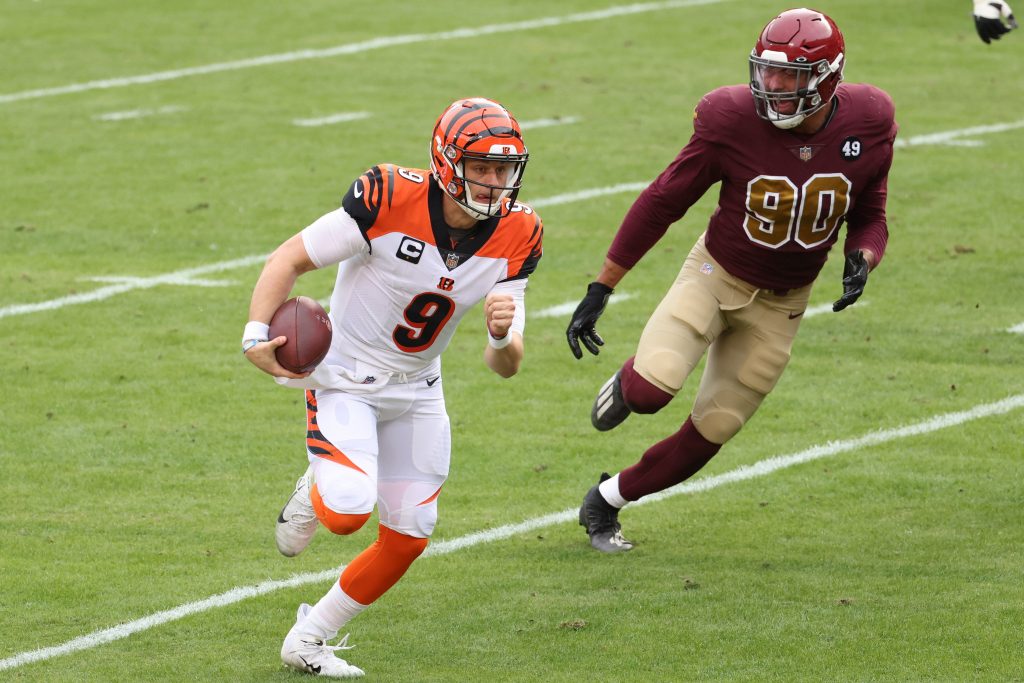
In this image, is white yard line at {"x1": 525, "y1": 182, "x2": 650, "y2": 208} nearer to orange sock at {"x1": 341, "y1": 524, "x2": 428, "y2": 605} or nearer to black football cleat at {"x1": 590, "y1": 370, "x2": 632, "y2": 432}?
black football cleat at {"x1": 590, "y1": 370, "x2": 632, "y2": 432}

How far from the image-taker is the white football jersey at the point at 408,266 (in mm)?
5559

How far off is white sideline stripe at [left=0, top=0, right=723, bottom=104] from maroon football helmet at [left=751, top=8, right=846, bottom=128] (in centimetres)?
1098

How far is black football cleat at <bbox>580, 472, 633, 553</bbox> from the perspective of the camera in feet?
22.6

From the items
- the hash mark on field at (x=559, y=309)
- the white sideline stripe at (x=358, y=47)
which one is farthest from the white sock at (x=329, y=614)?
the white sideline stripe at (x=358, y=47)

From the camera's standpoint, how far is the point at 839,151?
6289 millimetres

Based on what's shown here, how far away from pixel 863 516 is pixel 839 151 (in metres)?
1.78

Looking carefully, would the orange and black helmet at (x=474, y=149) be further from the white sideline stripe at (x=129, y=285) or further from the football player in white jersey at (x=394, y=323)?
the white sideline stripe at (x=129, y=285)

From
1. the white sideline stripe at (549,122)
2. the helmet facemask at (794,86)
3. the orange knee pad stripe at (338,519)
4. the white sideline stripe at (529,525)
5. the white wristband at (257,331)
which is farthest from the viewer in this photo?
the white sideline stripe at (549,122)

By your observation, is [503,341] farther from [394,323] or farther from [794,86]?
[794,86]

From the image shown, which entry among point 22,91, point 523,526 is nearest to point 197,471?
point 523,526

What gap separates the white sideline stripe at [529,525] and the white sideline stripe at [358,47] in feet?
32.9

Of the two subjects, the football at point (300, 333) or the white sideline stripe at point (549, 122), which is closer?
the football at point (300, 333)

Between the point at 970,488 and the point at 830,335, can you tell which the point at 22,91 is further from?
the point at 970,488

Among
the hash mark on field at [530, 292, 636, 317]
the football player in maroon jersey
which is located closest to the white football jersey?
the football player in maroon jersey
